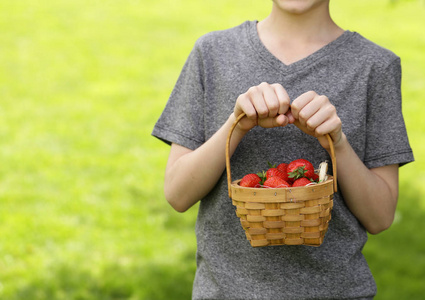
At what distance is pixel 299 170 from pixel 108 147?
5372 mm

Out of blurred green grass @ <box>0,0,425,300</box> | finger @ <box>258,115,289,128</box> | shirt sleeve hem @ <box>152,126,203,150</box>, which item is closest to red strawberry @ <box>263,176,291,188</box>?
finger @ <box>258,115,289,128</box>

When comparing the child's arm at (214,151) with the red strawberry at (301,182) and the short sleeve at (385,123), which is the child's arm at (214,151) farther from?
the short sleeve at (385,123)

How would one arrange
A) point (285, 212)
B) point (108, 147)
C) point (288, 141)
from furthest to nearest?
point (108, 147) < point (288, 141) < point (285, 212)

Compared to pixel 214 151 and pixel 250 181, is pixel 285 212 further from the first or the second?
pixel 214 151

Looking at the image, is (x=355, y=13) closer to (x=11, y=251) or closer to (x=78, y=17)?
(x=78, y=17)

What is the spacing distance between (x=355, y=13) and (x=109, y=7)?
4656 mm

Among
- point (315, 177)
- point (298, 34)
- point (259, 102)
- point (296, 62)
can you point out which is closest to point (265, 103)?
point (259, 102)

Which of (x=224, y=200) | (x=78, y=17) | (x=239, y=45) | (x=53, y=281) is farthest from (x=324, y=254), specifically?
(x=78, y=17)

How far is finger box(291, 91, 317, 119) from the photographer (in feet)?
5.22

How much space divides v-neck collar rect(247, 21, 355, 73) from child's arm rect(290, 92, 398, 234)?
10.5 inches

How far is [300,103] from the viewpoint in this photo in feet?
5.23

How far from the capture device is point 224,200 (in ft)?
6.24

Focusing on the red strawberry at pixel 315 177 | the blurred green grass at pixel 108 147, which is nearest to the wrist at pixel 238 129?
the red strawberry at pixel 315 177

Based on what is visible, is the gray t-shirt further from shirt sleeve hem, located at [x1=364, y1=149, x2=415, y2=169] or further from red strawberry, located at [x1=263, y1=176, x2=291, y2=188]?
red strawberry, located at [x1=263, y1=176, x2=291, y2=188]
